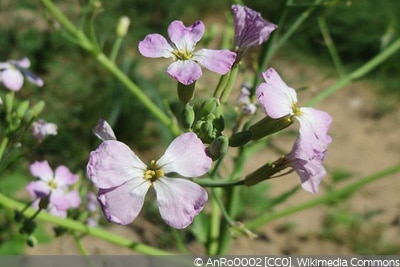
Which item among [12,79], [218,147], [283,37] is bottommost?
[218,147]

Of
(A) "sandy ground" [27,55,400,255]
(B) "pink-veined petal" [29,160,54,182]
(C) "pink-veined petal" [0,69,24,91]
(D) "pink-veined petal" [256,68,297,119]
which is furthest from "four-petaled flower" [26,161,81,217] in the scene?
(A) "sandy ground" [27,55,400,255]

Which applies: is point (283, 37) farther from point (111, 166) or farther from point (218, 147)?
point (111, 166)

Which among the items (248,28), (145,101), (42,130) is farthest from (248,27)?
(145,101)

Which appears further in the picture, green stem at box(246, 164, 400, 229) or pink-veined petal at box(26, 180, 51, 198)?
green stem at box(246, 164, 400, 229)

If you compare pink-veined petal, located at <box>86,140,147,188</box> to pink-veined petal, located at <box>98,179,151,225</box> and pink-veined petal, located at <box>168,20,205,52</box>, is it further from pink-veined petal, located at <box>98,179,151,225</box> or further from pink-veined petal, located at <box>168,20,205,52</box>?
pink-veined petal, located at <box>168,20,205,52</box>

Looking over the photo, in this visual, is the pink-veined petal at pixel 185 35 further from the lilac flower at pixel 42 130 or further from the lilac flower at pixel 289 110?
the lilac flower at pixel 42 130

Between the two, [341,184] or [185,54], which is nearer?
[185,54]

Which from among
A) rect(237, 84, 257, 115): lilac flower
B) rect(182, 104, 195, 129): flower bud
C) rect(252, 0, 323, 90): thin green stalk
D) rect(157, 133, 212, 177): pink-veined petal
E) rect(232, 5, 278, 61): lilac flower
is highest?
rect(252, 0, 323, 90): thin green stalk

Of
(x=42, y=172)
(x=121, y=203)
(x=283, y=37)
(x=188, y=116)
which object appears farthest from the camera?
(x=283, y=37)
